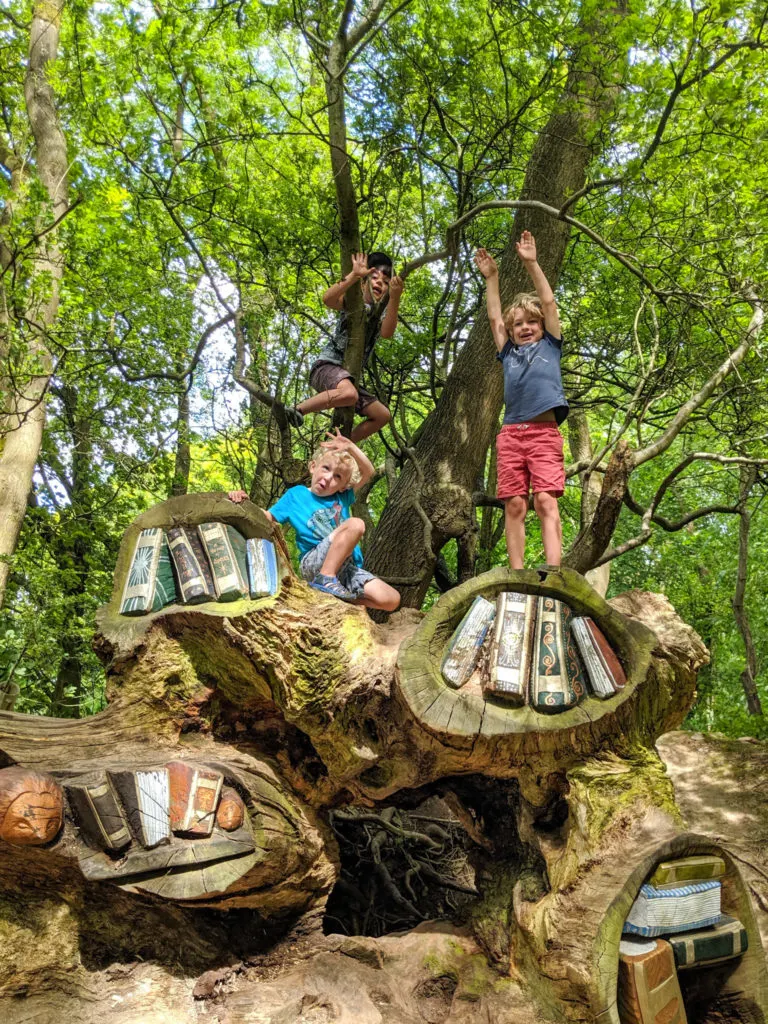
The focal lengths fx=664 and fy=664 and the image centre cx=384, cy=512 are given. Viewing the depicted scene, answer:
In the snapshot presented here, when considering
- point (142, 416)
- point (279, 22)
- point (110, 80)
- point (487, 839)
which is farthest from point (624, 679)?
point (110, 80)

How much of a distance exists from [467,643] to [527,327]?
180 centimetres

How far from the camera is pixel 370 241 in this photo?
6008 millimetres

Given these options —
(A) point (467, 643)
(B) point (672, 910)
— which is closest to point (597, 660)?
(A) point (467, 643)

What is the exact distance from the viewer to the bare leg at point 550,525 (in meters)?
3.20

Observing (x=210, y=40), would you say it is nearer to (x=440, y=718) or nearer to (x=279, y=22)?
(x=279, y=22)

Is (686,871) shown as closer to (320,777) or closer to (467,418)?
(320,777)

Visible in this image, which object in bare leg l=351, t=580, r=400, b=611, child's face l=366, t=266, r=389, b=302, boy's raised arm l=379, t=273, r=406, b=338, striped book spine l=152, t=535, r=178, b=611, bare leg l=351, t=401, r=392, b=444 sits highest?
child's face l=366, t=266, r=389, b=302

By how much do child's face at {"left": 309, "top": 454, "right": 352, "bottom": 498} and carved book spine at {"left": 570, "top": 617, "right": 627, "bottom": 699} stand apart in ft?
5.17

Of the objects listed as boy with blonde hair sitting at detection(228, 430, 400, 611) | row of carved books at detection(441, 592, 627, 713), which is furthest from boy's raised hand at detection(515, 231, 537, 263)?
row of carved books at detection(441, 592, 627, 713)

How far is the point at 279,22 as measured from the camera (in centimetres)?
427

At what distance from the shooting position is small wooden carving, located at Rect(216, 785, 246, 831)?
2.83 meters

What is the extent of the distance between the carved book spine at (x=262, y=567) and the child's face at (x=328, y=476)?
2.05ft

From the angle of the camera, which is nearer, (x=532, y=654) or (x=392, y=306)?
(x=532, y=654)

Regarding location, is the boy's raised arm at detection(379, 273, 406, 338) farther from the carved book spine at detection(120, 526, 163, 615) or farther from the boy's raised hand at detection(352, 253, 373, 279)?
the carved book spine at detection(120, 526, 163, 615)
